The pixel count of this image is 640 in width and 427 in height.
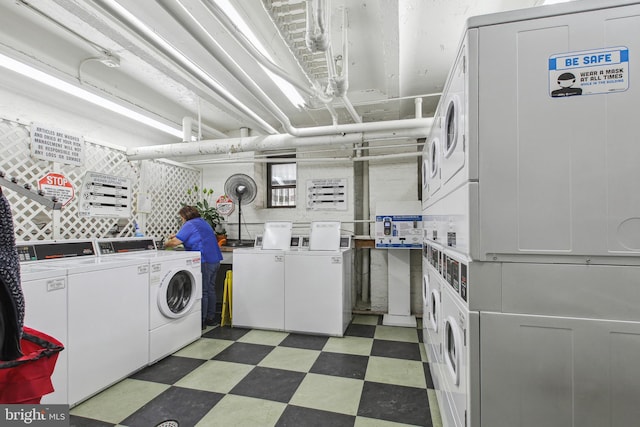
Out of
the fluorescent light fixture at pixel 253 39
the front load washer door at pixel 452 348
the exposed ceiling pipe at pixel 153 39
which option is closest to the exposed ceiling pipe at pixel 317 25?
the fluorescent light fixture at pixel 253 39

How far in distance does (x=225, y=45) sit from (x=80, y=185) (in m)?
2.23

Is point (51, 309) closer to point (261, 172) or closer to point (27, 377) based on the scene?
point (27, 377)

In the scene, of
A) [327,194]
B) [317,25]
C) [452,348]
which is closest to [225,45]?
[317,25]

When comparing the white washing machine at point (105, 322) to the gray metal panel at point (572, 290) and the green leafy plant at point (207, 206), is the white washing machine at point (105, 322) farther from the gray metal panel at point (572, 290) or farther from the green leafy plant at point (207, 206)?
the gray metal panel at point (572, 290)

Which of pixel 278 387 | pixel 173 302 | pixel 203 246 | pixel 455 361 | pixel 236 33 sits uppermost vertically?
pixel 236 33

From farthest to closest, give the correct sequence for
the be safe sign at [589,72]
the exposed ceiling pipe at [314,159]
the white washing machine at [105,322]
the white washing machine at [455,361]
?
the exposed ceiling pipe at [314,159]
the white washing machine at [105,322]
the white washing machine at [455,361]
the be safe sign at [589,72]

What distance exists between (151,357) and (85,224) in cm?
175

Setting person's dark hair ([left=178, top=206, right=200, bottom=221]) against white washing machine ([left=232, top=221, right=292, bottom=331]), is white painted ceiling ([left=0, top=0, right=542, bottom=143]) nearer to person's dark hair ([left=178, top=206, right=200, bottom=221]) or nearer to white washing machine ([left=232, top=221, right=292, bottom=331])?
person's dark hair ([left=178, top=206, right=200, bottom=221])

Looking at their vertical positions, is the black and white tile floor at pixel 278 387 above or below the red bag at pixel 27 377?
below

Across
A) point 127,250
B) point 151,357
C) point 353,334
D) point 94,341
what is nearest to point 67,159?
point 127,250

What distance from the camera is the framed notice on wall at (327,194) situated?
4172 millimetres

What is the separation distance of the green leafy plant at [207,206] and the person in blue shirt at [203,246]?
834mm

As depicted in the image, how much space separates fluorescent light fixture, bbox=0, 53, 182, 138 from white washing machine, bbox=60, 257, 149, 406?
1.61 metres

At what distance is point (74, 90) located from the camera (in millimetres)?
2695
